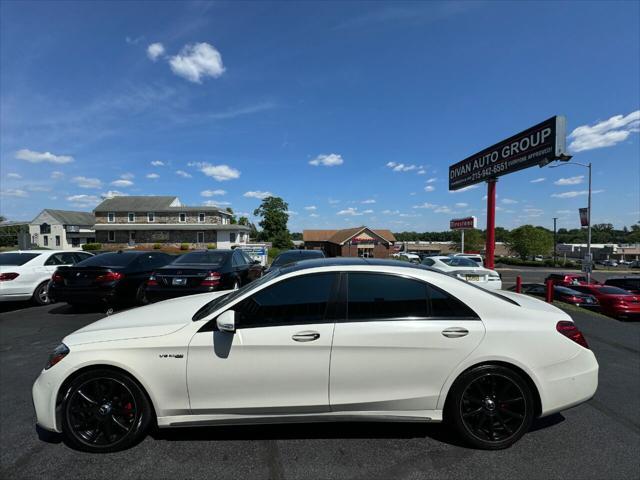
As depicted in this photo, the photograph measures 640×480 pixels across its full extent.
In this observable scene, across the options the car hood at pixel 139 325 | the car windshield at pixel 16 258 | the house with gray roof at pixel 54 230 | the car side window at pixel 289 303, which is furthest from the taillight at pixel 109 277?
the house with gray roof at pixel 54 230

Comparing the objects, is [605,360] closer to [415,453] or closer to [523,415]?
[523,415]

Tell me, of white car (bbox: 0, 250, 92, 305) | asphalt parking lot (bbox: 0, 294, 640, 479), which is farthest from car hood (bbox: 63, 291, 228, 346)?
white car (bbox: 0, 250, 92, 305)

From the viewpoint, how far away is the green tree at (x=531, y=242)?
64062 millimetres

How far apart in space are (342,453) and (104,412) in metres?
1.95

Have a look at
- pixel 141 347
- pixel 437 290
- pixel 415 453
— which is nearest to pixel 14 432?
pixel 141 347

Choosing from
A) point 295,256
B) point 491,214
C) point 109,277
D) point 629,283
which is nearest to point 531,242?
point 491,214

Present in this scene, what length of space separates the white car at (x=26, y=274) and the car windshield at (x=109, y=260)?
178cm

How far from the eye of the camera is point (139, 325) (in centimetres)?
267

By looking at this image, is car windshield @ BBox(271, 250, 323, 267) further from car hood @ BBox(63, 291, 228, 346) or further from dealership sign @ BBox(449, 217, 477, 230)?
dealership sign @ BBox(449, 217, 477, 230)

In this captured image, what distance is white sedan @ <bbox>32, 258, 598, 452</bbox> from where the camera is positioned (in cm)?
243

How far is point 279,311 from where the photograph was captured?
2.56 metres

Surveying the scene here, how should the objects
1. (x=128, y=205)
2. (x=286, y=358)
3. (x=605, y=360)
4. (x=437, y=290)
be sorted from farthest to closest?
(x=128, y=205) → (x=605, y=360) → (x=437, y=290) → (x=286, y=358)

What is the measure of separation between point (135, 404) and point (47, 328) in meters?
5.26

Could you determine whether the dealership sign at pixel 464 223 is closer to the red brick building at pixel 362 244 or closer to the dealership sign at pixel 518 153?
the red brick building at pixel 362 244
